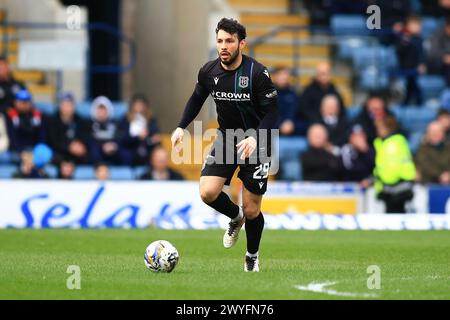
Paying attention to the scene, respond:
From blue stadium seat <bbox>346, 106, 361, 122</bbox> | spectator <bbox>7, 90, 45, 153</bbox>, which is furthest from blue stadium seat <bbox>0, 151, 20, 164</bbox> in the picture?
blue stadium seat <bbox>346, 106, 361, 122</bbox>

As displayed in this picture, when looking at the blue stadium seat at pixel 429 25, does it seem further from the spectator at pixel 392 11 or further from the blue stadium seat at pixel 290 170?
the blue stadium seat at pixel 290 170

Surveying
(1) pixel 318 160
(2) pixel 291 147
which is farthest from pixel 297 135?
(1) pixel 318 160

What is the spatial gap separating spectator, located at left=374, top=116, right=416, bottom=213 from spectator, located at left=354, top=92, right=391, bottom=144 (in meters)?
2.10

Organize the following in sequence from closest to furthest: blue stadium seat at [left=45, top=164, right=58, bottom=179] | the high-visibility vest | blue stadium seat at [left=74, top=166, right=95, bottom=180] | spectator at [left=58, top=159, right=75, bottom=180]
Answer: the high-visibility vest → spectator at [left=58, top=159, right=75, bottom=180] → blue stadium seat at [left=45, top=164, right=58, bottom=179] → blue stadium seat at [left=74, top=166, right=95, bottom=180]

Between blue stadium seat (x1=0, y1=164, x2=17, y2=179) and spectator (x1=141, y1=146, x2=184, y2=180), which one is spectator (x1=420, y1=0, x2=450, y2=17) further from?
blue stadium seat (x1=0, y1=164, x2=17, y2=179)

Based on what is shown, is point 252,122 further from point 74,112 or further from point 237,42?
point 74,112

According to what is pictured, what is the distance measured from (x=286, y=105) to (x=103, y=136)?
3556mm

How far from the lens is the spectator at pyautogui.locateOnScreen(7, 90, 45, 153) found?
2119 centimetres

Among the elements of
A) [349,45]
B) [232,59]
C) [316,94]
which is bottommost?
[316,94]

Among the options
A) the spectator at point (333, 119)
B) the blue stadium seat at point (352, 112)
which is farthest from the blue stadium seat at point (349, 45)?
the spectator at point (333, 119)

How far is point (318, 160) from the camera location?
846 inches

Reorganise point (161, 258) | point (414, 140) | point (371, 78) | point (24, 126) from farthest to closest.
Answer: point (371, 78) → point (414, 140) → point (24, 126) → point (161, 258)

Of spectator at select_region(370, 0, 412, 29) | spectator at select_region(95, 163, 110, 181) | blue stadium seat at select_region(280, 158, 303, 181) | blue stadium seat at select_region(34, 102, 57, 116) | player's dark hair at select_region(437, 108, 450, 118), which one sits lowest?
blue stadium seat at select_region(280, 158, 303, 181)

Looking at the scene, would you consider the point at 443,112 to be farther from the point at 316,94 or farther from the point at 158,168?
the point at 158,168
